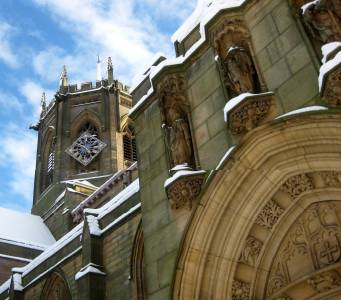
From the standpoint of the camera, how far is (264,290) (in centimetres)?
554

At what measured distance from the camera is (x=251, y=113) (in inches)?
213

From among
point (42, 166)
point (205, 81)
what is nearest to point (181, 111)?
point (205, 81)

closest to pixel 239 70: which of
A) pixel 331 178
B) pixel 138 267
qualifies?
pixel 331 178

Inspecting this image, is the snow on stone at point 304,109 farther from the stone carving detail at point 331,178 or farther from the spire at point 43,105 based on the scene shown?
the spire at point 43,105

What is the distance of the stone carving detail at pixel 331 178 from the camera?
5027 mm

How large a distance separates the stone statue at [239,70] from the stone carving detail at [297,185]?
1.14 m

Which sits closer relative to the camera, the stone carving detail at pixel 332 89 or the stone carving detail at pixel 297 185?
the stone carving detail at pixel 332 89

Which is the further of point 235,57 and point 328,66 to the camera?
point 235,57

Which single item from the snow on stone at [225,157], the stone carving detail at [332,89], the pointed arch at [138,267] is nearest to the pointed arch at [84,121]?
the pointed arch at [138,267]

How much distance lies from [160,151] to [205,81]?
123 cm

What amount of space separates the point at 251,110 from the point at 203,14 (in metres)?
2.01

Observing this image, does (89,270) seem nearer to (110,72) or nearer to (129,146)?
(129,146)

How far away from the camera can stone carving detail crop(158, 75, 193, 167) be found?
646 cm

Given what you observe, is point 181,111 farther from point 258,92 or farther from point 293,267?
point 293,267
